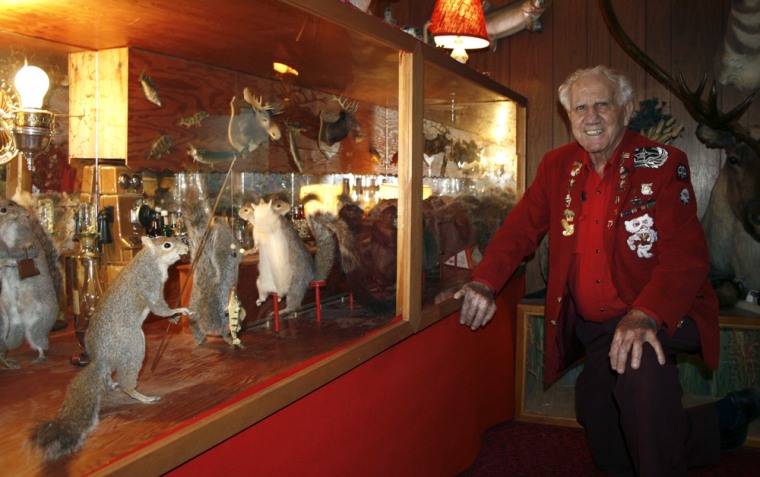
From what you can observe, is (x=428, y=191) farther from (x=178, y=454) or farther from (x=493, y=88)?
(x=178, y=454)

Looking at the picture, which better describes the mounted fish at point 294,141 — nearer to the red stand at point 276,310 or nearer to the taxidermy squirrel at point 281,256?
the taxidermy squirrel at point 281,256

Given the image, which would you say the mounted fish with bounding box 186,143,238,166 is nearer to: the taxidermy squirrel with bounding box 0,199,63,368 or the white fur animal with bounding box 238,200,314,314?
the white fur animal with bounding box 238,200,314,314

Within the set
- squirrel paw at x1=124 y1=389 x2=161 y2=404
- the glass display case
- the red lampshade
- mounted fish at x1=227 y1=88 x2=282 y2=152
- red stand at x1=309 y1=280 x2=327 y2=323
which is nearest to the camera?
squirrel paw at x1=124 y1=389 x2=161 y2=404

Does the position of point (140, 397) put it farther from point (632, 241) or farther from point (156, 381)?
point (632, 241)

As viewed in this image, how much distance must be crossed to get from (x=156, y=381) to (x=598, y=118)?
1891mm

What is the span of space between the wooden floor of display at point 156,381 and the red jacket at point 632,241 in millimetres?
876

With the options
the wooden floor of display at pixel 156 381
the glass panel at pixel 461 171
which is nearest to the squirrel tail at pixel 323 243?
the wooden floor of display at pixel 156 381

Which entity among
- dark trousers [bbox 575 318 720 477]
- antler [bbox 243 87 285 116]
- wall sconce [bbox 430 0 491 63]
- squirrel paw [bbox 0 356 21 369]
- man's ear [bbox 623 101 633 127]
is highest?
wall sconce [bbox 430 0 491 63]

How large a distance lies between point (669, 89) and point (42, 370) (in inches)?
146

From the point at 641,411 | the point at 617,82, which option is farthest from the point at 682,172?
the point at 641,411

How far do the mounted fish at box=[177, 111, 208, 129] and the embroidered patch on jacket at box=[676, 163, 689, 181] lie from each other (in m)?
1.67

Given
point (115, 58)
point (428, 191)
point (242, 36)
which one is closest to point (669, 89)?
point (428, 191)

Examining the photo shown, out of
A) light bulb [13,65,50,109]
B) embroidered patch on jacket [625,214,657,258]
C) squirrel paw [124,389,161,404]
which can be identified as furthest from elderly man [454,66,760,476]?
light bulb [13,65,50,109]

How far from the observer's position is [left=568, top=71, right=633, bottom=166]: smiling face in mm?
2541
